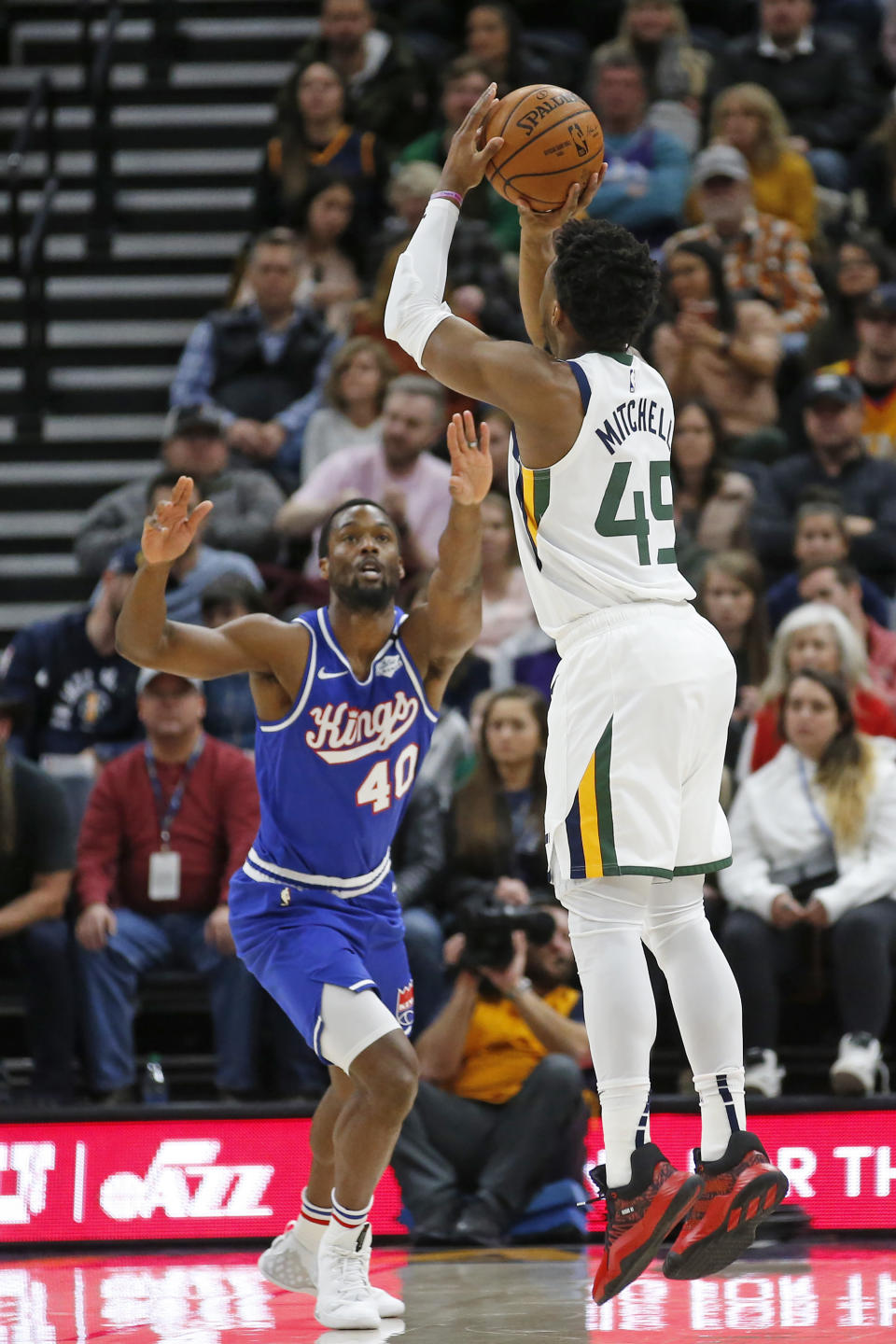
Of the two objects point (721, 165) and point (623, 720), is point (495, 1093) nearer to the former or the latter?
point (623, 720)

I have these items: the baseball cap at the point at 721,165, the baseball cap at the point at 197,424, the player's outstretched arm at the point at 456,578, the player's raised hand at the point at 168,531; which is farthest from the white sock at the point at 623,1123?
the baseball cap at the point at 721,165

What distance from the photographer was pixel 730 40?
1252 centimetres

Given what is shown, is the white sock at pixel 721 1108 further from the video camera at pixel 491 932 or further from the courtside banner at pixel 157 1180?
the video camera at pixel 491 932

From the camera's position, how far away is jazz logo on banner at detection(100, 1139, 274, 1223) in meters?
6.94

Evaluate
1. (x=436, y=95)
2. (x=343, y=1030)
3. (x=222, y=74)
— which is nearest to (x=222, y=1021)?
(x=343, y=1030)

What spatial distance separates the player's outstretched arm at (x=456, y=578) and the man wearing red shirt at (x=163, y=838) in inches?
88.6

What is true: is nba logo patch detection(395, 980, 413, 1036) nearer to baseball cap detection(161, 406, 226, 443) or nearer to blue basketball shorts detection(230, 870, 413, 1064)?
blue basketball shorts detection(230, 870, 413, 1064)

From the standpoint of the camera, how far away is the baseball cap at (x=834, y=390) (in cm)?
912

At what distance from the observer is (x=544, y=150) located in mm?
4980

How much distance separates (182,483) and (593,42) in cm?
845

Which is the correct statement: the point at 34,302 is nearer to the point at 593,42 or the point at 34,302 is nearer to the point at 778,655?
the point at 593,42

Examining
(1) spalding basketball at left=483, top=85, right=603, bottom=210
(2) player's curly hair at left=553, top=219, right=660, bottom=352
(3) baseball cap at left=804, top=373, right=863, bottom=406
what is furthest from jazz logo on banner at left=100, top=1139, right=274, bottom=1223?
(3) baseball cap at left=804, top=373, right=863, bottom=406

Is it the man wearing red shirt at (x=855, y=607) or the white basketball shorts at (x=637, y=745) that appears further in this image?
the man wearing red shirt at (x=855, y=607)

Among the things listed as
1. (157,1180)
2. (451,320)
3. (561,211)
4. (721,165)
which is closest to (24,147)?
(721,165)
